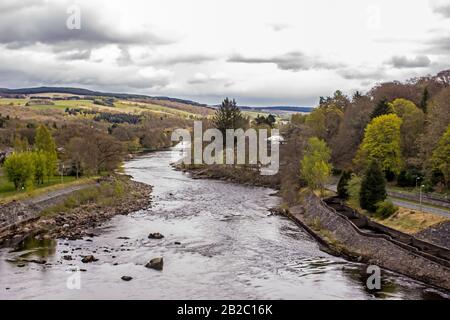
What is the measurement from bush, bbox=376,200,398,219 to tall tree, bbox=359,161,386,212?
1175 millimetres

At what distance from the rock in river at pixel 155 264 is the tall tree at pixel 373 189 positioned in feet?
77.0

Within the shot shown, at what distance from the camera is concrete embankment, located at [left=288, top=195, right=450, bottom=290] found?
111ft

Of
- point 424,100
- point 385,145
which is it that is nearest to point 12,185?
point 385,145

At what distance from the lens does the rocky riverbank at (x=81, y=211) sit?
47.4m

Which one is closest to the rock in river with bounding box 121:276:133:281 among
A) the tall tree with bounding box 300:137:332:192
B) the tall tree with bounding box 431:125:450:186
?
the tall tree with bounding box 431:125:450:186

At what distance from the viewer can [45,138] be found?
77312 millimetres

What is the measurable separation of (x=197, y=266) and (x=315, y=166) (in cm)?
3076

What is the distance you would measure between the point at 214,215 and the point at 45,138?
112 ft

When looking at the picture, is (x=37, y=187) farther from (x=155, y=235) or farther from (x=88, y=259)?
(x=88, y=259)

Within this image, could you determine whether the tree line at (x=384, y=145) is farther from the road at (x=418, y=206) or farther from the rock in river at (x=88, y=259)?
the rock in river at (x=88, y=259)
